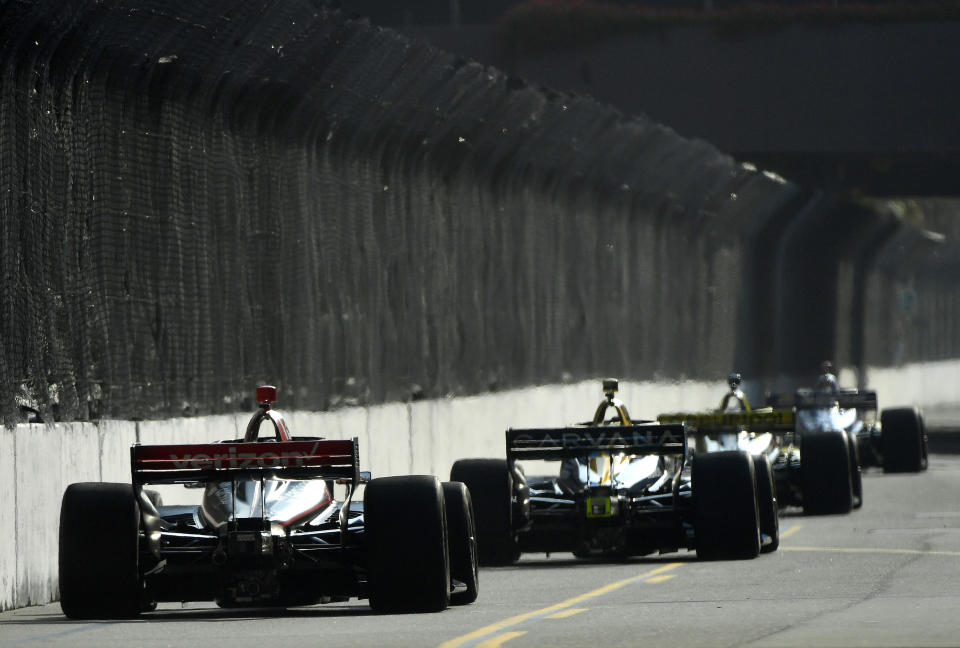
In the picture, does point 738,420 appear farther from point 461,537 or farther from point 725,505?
point 461,537

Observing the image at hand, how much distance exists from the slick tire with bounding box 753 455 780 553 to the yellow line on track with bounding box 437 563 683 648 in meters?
1.08

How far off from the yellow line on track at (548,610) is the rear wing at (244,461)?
1.28 m

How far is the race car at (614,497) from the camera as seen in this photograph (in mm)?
16625

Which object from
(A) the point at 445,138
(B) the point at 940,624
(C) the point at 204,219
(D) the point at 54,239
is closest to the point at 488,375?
(A) the point at 445,138

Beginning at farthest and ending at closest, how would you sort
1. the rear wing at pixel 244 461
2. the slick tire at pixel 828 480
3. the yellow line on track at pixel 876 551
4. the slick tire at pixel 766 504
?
the slick tire at pixel 828 480 < the slick tire at pixel 766 504 < the yellow line on track at pixel 876 551 < the rear wing at pixel 244 461

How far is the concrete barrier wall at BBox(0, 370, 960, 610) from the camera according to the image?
14414mm

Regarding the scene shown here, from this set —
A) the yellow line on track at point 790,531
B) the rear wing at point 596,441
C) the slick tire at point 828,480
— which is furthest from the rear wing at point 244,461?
the slick tire at point 828,480

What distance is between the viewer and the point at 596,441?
1739 centimetres

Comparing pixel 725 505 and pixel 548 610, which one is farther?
pixel 725 505

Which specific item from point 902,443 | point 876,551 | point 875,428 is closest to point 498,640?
point 876,551

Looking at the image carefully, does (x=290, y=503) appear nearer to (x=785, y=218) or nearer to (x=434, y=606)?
(x=434, y=606)

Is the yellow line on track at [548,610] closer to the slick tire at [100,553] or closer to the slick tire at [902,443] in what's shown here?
the slick tire at [100,553]

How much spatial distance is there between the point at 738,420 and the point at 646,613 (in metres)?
9.07

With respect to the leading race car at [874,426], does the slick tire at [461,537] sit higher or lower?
lower
